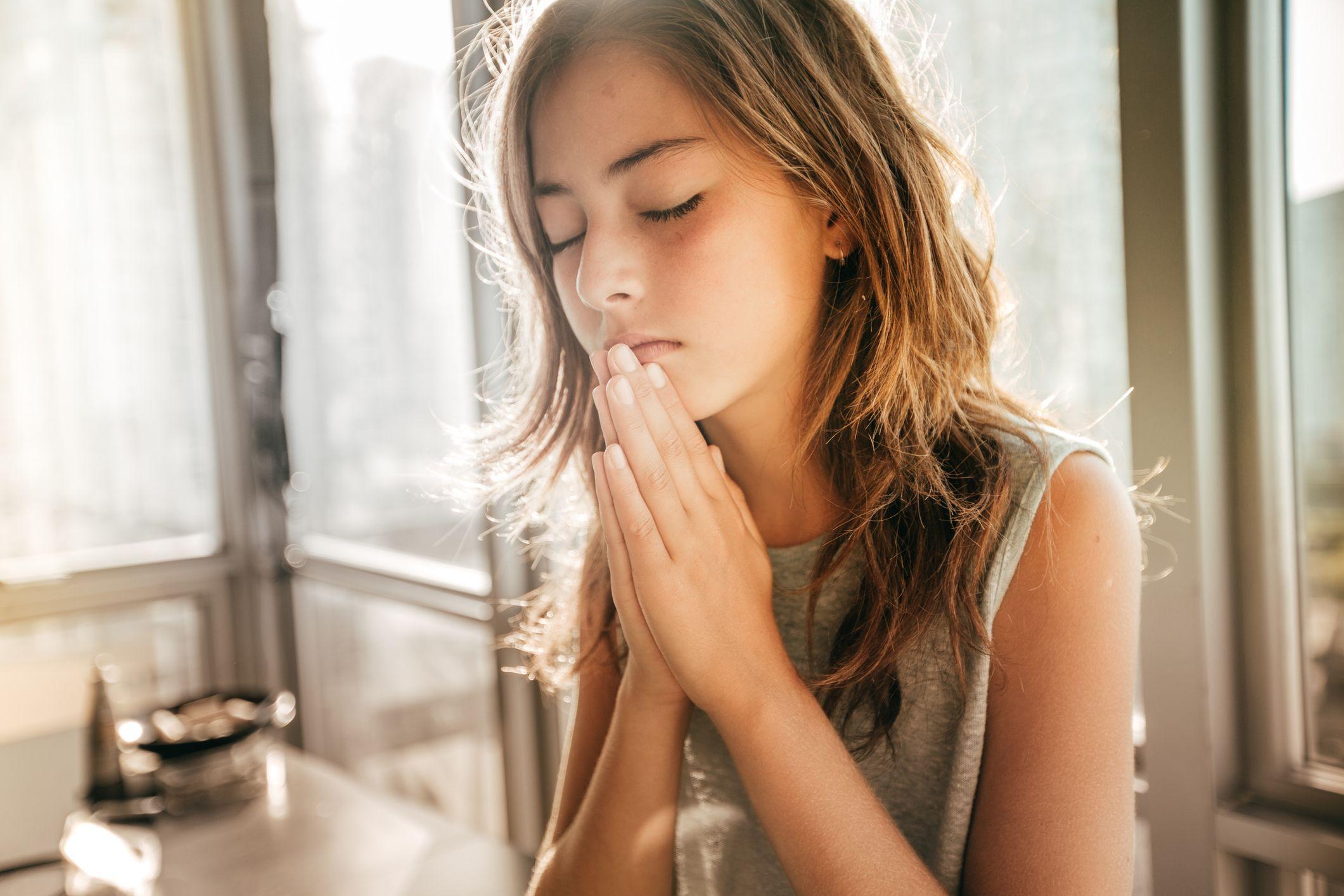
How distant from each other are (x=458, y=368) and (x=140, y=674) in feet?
5.60

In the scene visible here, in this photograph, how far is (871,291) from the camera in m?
0.89

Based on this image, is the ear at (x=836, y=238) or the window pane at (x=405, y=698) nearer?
the ear at (x=836, y=238)

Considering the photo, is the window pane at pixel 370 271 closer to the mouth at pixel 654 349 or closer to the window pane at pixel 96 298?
the window pane at pixel 96 298

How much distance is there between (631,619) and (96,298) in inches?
113

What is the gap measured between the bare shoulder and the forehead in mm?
467

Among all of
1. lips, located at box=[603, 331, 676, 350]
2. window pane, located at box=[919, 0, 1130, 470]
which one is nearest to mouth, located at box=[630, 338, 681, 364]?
lips, located at box=[603, 331, 676, 350]

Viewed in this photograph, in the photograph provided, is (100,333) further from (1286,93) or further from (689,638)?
(1286,93)

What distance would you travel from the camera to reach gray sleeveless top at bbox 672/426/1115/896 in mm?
779

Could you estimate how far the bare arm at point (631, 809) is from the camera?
93 centimetres

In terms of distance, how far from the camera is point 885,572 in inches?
33.4

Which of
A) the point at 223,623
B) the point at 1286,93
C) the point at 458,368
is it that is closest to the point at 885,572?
the point at 1286,93

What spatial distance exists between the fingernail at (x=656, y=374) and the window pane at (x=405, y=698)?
1.49 metres

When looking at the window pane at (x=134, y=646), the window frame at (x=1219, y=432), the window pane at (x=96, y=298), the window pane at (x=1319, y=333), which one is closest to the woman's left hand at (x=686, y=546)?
the window frame at (x=1219, y=432)

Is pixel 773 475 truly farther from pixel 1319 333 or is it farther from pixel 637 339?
pixel 1319 333
